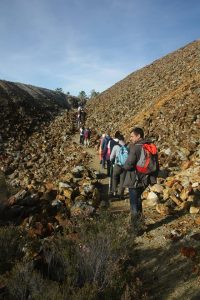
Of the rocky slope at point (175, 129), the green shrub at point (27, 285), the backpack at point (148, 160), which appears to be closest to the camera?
the green shrub at point (27, 285)

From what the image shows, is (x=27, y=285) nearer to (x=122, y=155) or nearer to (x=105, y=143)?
(x=122, y=155)

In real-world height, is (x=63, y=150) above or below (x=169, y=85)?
below

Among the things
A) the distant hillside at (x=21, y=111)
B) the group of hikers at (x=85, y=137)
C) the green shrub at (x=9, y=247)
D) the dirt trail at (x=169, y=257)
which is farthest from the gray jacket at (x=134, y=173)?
the distant hillside at (x=21, y=111)

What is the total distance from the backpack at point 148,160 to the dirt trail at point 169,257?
5.36ft

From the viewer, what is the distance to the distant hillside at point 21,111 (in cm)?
3741

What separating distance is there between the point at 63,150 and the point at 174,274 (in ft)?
66.8

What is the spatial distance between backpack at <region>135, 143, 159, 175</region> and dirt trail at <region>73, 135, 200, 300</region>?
1.63 metres

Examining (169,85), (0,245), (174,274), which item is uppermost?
(169,85)

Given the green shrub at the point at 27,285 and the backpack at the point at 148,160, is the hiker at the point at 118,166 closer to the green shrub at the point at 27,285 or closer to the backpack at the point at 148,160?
the backpack at the point at 148,160

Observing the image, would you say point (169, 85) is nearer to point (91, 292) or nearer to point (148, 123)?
point (148, 123)

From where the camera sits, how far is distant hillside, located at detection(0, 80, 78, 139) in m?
37.4

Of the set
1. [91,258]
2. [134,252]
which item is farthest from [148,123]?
[91,258]

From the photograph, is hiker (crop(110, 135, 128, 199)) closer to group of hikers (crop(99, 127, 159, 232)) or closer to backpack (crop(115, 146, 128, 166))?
backpack (crop(115, 146, 128, 166))

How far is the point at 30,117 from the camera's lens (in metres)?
43.0
